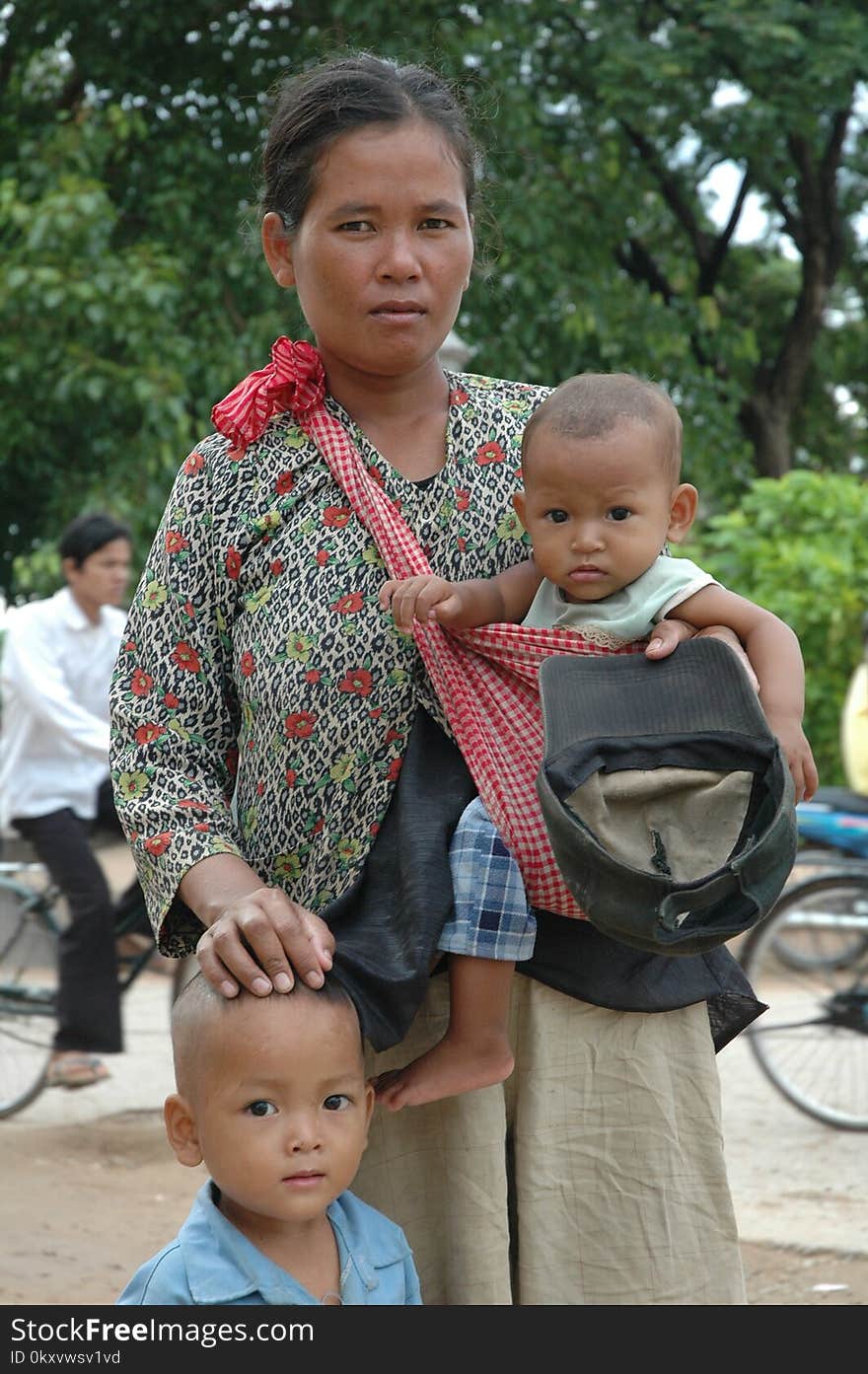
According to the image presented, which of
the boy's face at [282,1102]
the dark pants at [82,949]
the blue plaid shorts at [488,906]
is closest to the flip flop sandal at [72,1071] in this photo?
the dark pants at [82,949]

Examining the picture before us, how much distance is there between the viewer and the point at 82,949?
5.88m

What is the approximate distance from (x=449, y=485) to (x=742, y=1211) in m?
3.73

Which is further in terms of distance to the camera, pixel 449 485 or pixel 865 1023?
pixel 865 1023

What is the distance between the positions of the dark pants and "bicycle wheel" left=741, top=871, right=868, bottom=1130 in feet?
7.14

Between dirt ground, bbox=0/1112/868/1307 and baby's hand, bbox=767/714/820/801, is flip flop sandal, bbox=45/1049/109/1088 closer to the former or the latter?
dirt ground, bbox=0/1112/868/1307

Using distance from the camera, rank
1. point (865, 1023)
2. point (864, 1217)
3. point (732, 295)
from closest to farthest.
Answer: point (864, 1217) → point (865, 1023) → point (732, 295)

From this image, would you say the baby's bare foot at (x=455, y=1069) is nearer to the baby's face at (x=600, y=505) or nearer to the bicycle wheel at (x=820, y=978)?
the baby's face at (x=600, y=505)

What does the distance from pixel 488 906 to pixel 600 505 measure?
1.48ft

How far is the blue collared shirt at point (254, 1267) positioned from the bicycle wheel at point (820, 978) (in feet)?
13.4

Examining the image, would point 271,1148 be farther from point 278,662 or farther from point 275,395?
point 275,395

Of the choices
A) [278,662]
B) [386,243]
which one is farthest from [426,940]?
[386,243]
